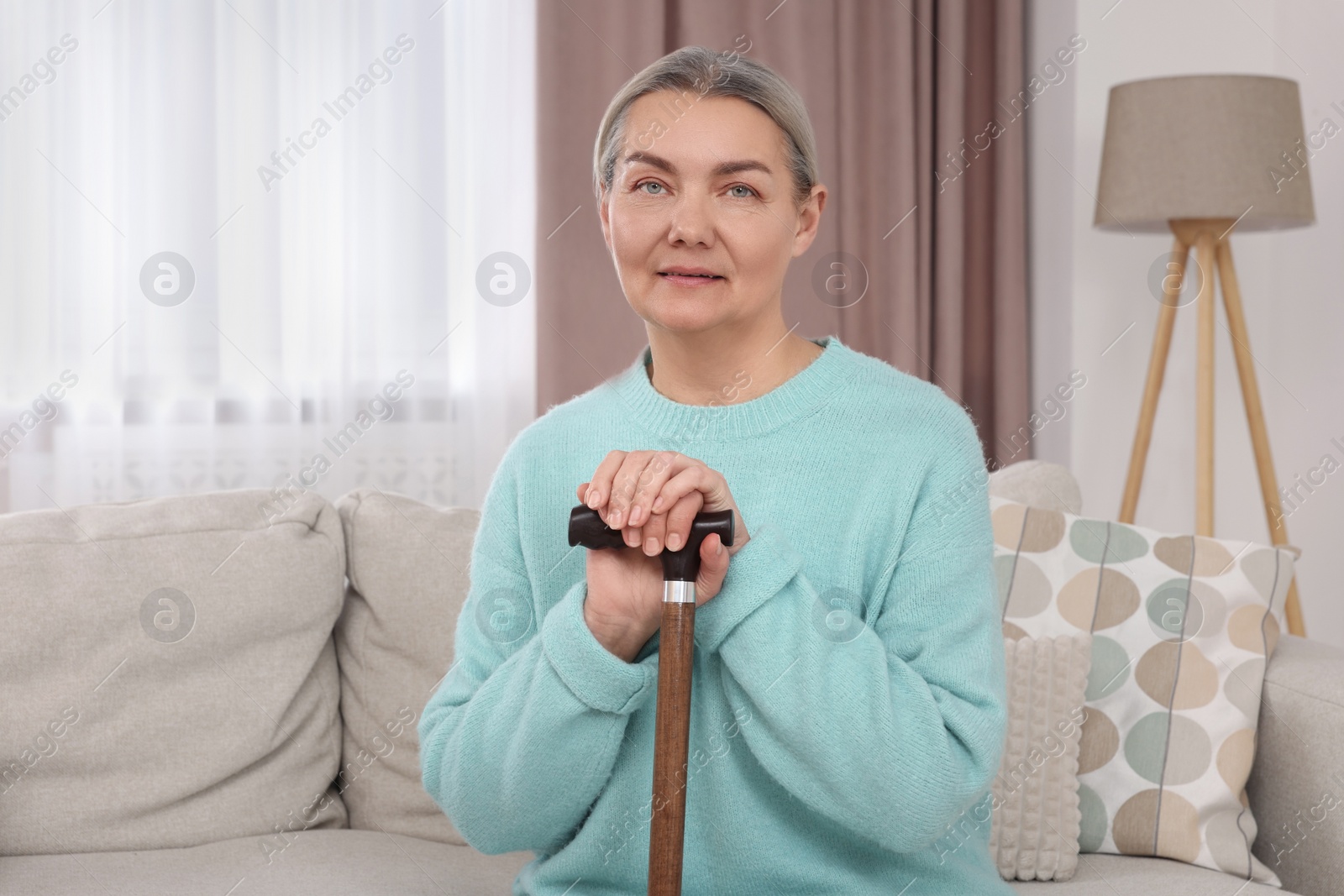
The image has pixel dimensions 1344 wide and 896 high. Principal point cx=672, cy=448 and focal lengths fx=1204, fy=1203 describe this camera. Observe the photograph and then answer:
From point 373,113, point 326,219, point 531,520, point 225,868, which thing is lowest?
point 225,868

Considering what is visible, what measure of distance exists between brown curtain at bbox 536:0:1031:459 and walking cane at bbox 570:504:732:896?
2087 mm

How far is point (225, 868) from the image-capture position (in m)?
1.60

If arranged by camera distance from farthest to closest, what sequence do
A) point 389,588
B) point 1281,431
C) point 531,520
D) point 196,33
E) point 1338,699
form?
point 1281,431, point 196,33, point 389,588, point 1338,699, point 531,520

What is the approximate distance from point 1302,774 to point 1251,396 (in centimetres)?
145

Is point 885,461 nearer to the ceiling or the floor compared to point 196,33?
nearer to the floor

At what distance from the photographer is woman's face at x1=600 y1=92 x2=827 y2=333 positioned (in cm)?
116

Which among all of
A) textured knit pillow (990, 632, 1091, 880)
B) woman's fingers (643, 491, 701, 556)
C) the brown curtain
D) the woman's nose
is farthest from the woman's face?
the brown curtain

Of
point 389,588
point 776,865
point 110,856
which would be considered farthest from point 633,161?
point 110,856

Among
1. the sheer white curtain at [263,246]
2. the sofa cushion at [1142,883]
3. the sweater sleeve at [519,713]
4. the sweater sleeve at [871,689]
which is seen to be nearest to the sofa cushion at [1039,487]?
the sofa cushion at [1142,883]

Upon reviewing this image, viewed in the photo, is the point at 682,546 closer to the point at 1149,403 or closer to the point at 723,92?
the point at 723,92

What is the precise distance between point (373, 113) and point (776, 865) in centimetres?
238

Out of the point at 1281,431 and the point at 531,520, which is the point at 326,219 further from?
the point at 1281,431

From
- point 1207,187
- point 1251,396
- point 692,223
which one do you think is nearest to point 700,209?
point 692,223

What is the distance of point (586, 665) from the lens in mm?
1083
